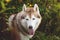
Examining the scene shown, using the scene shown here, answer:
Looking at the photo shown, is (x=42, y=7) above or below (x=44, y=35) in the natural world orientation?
above

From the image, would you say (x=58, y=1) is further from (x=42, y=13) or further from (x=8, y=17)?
(x=8, y=17)

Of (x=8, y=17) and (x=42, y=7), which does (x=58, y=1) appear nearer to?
(x=42, y=7)

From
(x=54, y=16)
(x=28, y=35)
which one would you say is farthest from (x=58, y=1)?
(x=28, y=35)

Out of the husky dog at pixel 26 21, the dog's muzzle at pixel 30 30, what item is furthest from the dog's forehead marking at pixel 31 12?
the dog's muzzle at pixel 30 30

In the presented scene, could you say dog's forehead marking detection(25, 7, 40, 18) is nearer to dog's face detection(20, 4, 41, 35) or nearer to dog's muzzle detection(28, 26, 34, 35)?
dog's face detection(20, 4, 41, 35)

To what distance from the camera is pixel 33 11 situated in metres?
5.11

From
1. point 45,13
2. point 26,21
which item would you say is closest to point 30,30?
point 26,21

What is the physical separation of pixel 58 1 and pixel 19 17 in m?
0.49

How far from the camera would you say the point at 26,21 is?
16.6ft

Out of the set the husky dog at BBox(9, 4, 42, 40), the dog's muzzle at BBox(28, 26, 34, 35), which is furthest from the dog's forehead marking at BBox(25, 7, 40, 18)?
the dog's muzzle at BBox(28, 26, 34, 35)

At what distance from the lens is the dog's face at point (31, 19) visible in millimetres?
5043

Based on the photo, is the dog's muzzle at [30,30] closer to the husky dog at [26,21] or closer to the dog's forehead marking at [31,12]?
the husky dog at [26,21]

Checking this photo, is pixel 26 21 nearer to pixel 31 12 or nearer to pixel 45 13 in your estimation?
pixel 31 12

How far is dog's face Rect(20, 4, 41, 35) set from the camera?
5043 millimetres
